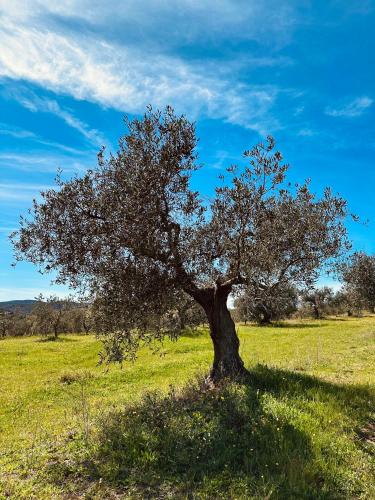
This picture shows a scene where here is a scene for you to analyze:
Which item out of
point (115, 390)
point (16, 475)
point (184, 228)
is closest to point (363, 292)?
point (115, 390)

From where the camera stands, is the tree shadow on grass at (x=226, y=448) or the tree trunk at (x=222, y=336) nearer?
the tree shadow on grass at (x=226, y=448)

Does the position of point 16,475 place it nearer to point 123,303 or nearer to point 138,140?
point 123,303

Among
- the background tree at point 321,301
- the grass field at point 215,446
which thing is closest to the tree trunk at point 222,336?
the grass field at point 215,446

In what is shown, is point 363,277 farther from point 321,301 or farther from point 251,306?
point 321,301

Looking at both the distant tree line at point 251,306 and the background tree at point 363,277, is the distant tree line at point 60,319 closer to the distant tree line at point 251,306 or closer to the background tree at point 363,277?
the distant tree line at point 251,306

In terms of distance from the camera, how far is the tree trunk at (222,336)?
56.2ft

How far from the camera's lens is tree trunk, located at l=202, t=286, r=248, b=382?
17.1 meters

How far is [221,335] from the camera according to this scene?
17.7 m

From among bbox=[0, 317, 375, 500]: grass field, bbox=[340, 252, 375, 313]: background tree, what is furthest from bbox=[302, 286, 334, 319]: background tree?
bbox=[0, 317, 375, 500]: grass field

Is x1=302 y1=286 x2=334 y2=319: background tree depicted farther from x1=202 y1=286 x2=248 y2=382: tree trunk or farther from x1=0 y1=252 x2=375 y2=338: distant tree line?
x1=202 y1=286 x2=248 y2=382: tree trunk

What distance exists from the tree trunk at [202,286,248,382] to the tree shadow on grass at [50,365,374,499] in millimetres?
1949

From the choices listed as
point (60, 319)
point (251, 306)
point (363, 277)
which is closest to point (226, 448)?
point (251, 306)

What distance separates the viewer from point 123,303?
1475 centimetres

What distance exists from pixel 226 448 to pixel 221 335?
7276mm
